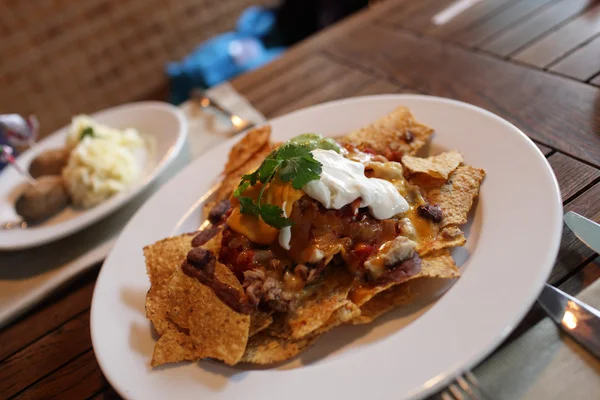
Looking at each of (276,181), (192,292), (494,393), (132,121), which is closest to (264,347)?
(192,292)

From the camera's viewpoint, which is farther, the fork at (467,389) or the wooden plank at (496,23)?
the wooden plank at (496,23)

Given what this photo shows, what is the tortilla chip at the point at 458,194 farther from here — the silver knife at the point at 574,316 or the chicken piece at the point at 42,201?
the chicken piece at the point at 42,201

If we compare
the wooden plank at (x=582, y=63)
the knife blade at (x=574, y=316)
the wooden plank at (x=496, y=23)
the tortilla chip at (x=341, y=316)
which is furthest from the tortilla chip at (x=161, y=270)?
the wooden plank at (x=496, y=23)

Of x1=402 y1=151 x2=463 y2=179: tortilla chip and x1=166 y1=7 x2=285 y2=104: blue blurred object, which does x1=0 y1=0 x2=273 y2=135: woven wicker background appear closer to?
x1=166 y1=7 x2=285 y2=104: blue blurred object

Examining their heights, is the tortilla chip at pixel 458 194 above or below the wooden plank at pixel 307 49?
below

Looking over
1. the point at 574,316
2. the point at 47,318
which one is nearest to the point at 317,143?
the point at 574,316

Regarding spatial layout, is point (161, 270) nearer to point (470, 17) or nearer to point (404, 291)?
point (404, 291)

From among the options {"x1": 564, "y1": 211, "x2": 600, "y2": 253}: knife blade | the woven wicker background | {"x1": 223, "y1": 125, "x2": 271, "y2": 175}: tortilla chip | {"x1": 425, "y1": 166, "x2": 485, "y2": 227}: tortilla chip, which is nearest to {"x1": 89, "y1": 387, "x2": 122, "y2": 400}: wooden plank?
{"x1": 223, "y1": 125, "x2": 271, "y2": 175}: tortilla chip
